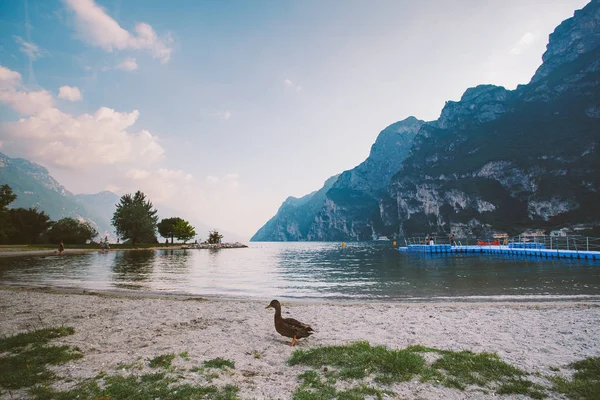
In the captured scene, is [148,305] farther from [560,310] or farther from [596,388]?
[560,310]

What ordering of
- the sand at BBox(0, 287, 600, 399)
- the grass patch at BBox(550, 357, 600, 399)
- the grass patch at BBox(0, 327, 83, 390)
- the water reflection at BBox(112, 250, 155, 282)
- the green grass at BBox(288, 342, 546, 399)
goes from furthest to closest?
1. the water reflection at BBox(112, 250, 155, 282)
2. the sand at BBox(0, 287, 600, 399)
3. the grass patch at BBox(0, 327, 83, 390)
4. the green grass at BBox(288, 342, 546, 399)
5. the grass patch at BBox(550, 357, 600, 399)

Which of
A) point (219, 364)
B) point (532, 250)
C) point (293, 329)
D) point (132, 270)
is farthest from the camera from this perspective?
point (532, 250)

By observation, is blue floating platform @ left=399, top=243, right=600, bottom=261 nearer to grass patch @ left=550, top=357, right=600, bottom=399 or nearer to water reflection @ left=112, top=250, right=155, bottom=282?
grass patch @ left=550, top=357, right=600, bottom=399

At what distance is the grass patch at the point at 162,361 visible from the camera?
25.0ft

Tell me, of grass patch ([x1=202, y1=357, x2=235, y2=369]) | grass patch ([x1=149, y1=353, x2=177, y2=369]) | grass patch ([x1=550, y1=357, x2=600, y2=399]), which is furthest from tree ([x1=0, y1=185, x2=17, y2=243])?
grass patch ([x1=550, y1=357, x2=600, y2=399])

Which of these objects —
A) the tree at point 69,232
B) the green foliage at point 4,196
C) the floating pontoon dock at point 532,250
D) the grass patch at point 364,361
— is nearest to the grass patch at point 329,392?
the grass patch at point 364,361

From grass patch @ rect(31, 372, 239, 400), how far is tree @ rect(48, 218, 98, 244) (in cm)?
11967

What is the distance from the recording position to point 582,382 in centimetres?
621

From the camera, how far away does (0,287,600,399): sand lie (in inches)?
299

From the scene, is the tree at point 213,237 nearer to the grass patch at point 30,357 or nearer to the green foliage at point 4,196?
the green foliage at point 4,196

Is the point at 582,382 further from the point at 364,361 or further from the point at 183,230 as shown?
the point at 183,230

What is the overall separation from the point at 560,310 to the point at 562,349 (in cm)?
837

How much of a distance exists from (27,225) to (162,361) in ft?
398

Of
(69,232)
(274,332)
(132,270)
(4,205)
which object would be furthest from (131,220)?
(274,332)
